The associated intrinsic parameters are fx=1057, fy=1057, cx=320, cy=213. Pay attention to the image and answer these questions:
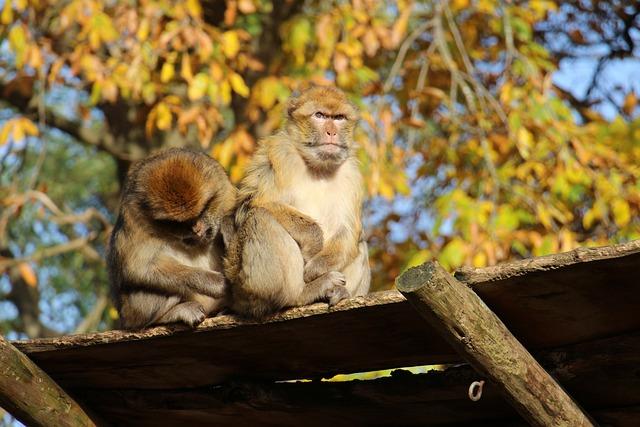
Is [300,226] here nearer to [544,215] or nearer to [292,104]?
[292,104]

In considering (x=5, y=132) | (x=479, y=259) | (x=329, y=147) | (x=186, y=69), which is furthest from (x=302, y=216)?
(x=5, y=132)

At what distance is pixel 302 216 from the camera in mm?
4469

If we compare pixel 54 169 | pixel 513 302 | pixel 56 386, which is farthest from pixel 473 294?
pixel 54 169

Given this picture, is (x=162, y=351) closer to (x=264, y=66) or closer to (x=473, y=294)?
(x=473, y=294)

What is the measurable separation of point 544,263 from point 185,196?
190 centimetres

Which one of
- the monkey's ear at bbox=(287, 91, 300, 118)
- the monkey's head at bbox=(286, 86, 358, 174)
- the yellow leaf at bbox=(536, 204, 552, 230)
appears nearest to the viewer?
the monkey's head at bbox=(286, 86, 358, 174)

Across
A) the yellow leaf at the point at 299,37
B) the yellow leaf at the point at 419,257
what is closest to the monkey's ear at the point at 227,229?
the yellow leaf at the point at 419,257

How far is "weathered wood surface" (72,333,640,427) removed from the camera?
3264 mm

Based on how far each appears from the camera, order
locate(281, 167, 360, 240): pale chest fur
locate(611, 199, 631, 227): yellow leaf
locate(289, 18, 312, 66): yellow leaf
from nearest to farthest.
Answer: locate(281, 167, 360, 240): pale chest fur → locate(611, 199, 631, 227): yellow leaf → locate(289, 18, 312, 66): yellow leaf

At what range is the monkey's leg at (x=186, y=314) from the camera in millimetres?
3697

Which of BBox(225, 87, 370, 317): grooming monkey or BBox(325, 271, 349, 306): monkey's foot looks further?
BBox(225, 87, 370, 317): grooming monkey

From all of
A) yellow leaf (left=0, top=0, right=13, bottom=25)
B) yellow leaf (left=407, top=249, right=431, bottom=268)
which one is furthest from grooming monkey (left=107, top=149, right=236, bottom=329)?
yellow leaf (left=0, top=0, right=13, bottom=25)

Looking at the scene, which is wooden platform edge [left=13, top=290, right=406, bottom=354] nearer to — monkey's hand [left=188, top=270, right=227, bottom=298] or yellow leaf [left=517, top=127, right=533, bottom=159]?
monkey's hand [left=188, top=270, right=227, bottom=298]

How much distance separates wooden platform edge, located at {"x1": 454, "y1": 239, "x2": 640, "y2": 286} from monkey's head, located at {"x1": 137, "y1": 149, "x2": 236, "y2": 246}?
65.4 inches
